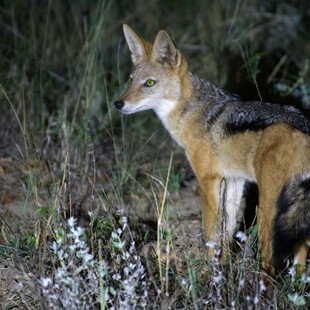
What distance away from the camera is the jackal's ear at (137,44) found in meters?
6.59

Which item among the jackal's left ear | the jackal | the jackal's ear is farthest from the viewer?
Answer: the jackal's ear

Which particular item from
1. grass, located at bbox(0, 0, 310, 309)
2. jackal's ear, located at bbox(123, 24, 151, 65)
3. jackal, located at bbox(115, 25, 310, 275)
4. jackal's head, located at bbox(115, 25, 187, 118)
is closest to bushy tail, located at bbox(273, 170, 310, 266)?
jackal, located at bbox(115, 25, 310, 275)

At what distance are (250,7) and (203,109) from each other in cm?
572

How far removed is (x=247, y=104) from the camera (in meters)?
6.05

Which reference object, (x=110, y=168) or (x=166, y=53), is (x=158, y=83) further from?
(x=110, y=168)

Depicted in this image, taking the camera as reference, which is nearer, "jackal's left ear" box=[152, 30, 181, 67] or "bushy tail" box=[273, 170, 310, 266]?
"bushy tail" box=[273, 170, 310, 266]

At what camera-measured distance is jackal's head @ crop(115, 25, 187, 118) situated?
635 cm

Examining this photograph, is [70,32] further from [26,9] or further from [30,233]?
[30,233]

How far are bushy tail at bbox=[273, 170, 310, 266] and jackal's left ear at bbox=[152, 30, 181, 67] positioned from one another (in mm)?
1918

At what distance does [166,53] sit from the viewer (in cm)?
643

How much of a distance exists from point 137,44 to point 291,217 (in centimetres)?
257

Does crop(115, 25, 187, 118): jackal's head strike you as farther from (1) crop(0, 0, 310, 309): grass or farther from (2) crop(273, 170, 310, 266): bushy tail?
(2) crop(273, 170, 310, 266): bushy tail

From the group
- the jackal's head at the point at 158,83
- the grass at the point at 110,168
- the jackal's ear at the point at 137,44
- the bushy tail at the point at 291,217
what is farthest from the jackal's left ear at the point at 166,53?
the bushy tail at the point at 291,217

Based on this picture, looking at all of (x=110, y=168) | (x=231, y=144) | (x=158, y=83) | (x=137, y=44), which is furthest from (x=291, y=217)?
(x=110, y=168)
